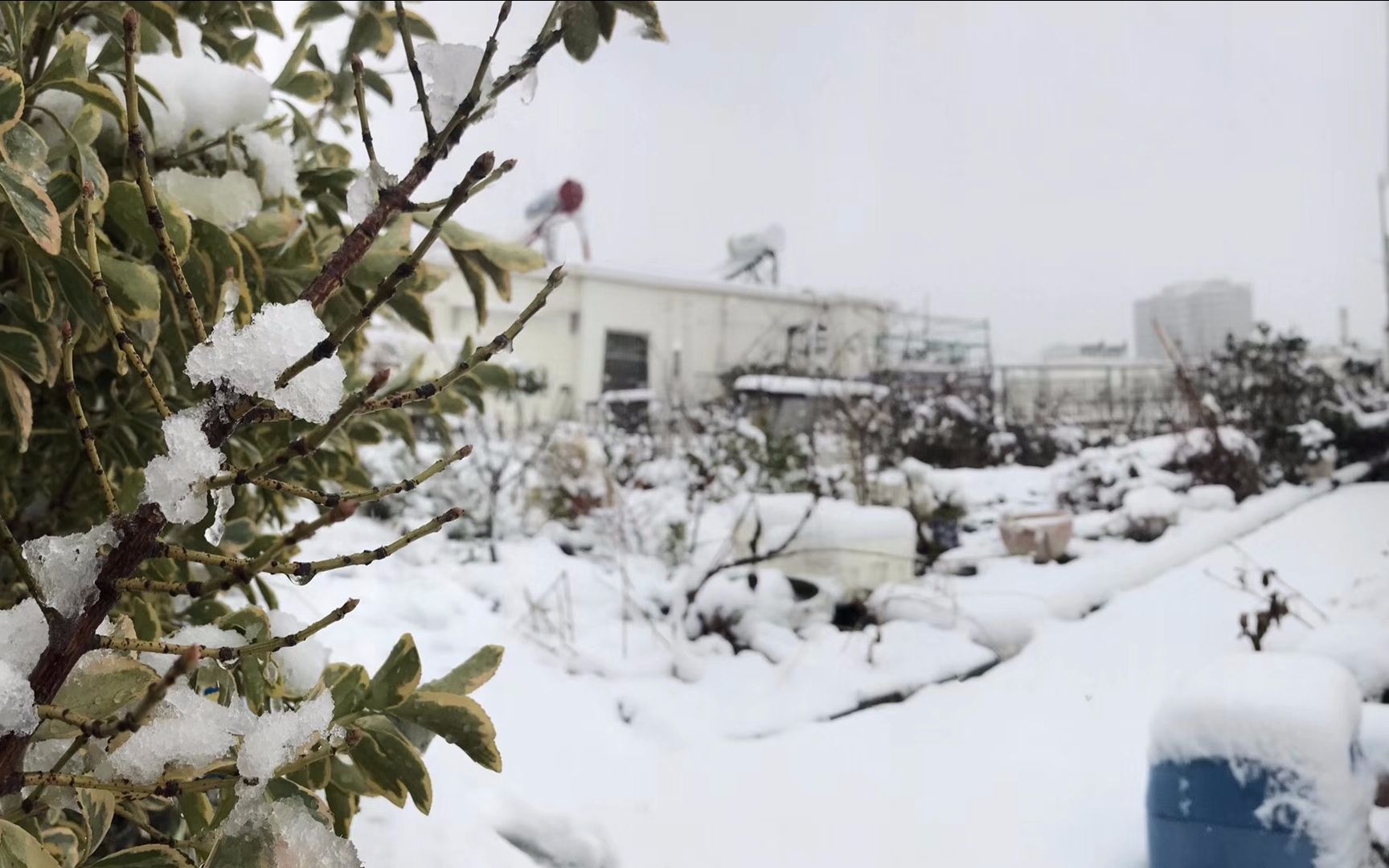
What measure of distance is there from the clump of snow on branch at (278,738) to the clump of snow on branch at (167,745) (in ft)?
0.05

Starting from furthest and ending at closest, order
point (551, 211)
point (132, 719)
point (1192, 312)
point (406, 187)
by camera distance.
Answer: point (1192, 312) → point (551, 211) → point (406, 187) → point (132, 719)

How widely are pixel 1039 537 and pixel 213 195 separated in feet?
10.7

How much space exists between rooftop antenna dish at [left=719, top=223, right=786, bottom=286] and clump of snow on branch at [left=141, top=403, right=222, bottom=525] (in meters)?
10.6

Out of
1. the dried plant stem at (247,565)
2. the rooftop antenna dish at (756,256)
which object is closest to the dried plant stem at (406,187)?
the dried plant stem at (247,565)

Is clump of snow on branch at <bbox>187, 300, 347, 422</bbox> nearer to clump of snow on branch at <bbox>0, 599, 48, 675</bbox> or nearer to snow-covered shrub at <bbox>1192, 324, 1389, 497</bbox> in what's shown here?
clump of snow on branch at <bbox>0, 599, 48, 675</bbox>

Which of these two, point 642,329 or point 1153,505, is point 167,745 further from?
point 642,329

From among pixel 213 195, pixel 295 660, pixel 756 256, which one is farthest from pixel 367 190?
pixel 756 256

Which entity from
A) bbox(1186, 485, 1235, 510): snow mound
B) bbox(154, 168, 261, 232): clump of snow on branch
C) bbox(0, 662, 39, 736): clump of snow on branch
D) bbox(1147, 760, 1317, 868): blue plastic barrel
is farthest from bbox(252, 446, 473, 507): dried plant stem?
bbox(1186, 485, 1235, 510): snow mound

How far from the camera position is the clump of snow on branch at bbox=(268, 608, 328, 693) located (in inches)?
23.8

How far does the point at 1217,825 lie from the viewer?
0.84m

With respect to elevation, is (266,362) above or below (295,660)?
above

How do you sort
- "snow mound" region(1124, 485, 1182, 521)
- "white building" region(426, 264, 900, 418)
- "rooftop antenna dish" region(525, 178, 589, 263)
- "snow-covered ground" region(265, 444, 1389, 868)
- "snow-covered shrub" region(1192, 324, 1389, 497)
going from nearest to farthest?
"snow-covered ground" region(265, 444, 1389, 868)
"rooftop antenna dish" region(525, 178, 589, 263)
"snow mound" region(1124, 485, 1182, 521)
"snow-covered shrub" region(1192, 324, 1389, 497)
"white building" region(426, 264, 900, 418)

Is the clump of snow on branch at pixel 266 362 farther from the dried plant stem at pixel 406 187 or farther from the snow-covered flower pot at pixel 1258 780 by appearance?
the snow-covered flower pot at pixel 1258 780

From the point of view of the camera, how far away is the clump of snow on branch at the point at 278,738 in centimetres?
35
